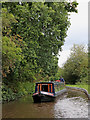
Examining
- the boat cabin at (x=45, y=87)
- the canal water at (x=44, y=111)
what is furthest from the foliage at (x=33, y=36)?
the canal water at (x=44, y=111)

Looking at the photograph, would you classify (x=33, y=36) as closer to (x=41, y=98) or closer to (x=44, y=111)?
(x=41, y=98)

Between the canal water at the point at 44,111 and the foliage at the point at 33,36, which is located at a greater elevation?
the foliage at the point at 33,36

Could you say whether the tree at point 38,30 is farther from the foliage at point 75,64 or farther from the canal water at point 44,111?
the foliage at point 75,64

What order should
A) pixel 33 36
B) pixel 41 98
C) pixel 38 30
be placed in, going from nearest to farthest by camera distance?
1. pixel 41 98
2. pixel 33 36
3. pixel 38 30

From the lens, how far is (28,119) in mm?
8961

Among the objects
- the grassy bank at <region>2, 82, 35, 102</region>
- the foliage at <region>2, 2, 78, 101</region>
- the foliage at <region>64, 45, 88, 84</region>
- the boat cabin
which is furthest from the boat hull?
the foliage at <region>64, 45, 88, 84</region>

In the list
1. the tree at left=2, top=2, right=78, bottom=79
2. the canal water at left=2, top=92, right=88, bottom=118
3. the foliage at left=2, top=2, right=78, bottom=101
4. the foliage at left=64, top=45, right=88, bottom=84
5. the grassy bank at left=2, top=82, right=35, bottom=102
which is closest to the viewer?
the canal water at left=2, top=92, right=88, bottom=118

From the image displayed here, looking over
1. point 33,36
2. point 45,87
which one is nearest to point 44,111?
point 45,87

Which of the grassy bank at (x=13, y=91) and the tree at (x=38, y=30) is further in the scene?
the grassy bank at (x=13, y=91)

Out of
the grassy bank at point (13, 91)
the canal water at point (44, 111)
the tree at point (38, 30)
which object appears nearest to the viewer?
the canal water at point (44, 111)

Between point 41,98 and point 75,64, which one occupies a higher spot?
point 75,64

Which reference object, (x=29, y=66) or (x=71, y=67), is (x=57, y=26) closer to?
(x=29, y=66)

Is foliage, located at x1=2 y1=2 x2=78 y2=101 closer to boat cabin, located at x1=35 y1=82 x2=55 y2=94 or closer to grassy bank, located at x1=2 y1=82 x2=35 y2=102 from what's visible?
grassy bank, located at x1=2 y1=82 x2=35 y2=102

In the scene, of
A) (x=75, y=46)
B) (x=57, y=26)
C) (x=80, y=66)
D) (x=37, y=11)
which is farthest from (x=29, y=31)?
(x=75, y=46)
